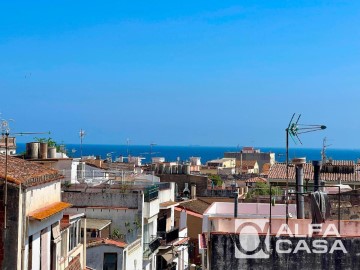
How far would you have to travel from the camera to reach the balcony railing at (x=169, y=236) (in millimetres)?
34206

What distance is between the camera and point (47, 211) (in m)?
15.0

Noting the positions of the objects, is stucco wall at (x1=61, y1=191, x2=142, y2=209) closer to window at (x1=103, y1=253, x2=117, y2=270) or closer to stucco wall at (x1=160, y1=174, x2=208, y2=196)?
window at (x1=103, y1=253, x2=117, y2=270)

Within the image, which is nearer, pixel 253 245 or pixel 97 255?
pixel 253 245

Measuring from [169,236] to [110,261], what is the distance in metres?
9.96

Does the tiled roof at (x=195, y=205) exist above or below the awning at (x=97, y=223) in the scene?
below

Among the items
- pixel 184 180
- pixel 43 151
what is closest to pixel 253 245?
pixel 43 151

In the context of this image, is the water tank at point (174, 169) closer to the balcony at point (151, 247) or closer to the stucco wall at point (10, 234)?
the balcony at point (151, 247)

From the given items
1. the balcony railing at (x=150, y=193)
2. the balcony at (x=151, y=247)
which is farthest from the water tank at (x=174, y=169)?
the balcony railing at (x=150, y=193)

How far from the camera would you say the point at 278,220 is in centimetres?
1559

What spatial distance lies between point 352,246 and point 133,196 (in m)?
16.0

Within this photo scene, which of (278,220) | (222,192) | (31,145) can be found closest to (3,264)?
(278,220)

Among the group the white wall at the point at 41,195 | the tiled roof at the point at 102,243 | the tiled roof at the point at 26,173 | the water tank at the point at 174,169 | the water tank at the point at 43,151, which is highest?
the water tank at the point at 43,151

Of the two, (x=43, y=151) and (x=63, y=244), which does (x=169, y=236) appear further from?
(x=63, y=244)

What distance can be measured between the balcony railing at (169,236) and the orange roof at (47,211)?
1798 cm
